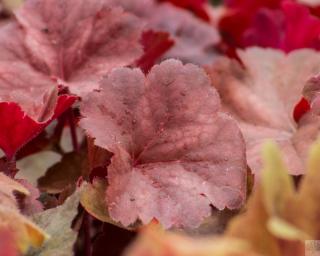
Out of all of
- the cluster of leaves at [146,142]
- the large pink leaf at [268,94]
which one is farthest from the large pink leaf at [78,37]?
the large pink leaf at [268,94]

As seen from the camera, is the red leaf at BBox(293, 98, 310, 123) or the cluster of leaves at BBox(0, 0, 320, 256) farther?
the red leaf at BBox(293, 98, 310, 123)

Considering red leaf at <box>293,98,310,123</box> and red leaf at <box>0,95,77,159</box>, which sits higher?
red leaf at <box>0,95,77,159</box>

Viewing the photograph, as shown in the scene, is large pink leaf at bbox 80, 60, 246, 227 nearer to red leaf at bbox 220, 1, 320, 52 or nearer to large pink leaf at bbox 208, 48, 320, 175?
large pink leaf at bbox 208, 48, 320, 175

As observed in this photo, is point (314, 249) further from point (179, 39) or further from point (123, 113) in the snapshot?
point (179, 39)

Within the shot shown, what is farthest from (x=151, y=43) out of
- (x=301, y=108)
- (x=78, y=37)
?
(x=301, y=108)

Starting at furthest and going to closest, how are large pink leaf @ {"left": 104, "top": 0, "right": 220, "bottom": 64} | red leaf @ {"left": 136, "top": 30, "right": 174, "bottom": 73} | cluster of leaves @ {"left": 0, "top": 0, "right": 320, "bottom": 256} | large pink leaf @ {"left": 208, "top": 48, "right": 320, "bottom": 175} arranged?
large pink leaf @ {"left": 104, "top": 0, "right": 220, "bottom": 64}
red leaf @ {"left": 136, "top": 30, "right": 174, "bottom": 73}
large pink leaf @ {"left": 208, "top": 48, "right": 320, "bottom": 175}
cluster of leaves @ {"left": 0, "top": 0, "right": 320, "bottom": 256}

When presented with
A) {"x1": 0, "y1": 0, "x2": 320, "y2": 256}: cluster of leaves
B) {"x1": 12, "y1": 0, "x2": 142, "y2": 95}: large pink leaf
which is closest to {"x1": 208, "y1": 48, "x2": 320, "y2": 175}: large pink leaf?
{"x1": 0, "y1": 0, "x2": 320, "y2": 256}: cluster of leaves

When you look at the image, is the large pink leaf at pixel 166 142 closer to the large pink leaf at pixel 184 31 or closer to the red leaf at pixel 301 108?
the red leaf at pixel 301 108

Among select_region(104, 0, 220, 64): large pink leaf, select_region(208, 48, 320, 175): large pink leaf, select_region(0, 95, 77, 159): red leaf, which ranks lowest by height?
select_region(104, 0, 220, 64): large pink leaf
